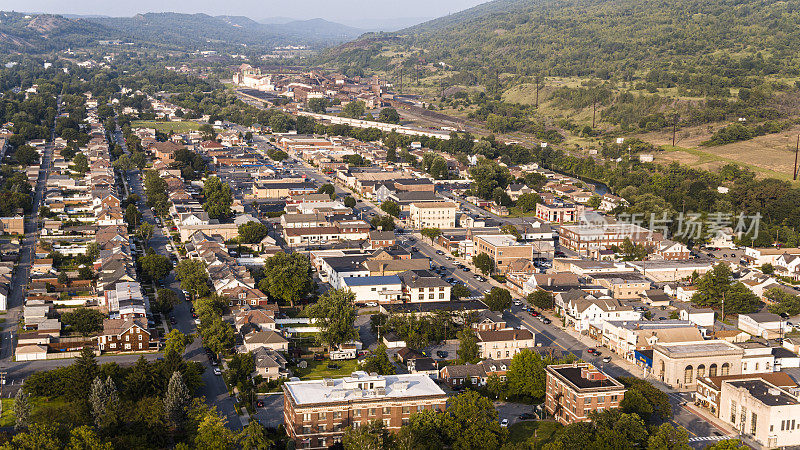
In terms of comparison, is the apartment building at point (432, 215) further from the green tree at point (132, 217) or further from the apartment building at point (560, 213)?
the green tree at point (132, 217)

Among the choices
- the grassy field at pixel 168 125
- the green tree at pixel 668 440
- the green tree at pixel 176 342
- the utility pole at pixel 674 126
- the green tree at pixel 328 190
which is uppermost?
the utility pole at pixel 674 126

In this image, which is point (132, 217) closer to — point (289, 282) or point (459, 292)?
point (289, 282)

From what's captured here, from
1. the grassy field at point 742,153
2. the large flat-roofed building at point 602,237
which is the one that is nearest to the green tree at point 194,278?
the large flat-roofed building at point 602,237

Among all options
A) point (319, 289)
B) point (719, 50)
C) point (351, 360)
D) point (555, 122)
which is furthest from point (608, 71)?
point (351, 360)

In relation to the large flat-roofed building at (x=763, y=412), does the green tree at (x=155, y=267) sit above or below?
above

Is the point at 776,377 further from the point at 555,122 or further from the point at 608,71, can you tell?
the point at 608,71

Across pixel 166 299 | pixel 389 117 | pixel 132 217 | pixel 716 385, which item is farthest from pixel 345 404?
pixel 389 117
